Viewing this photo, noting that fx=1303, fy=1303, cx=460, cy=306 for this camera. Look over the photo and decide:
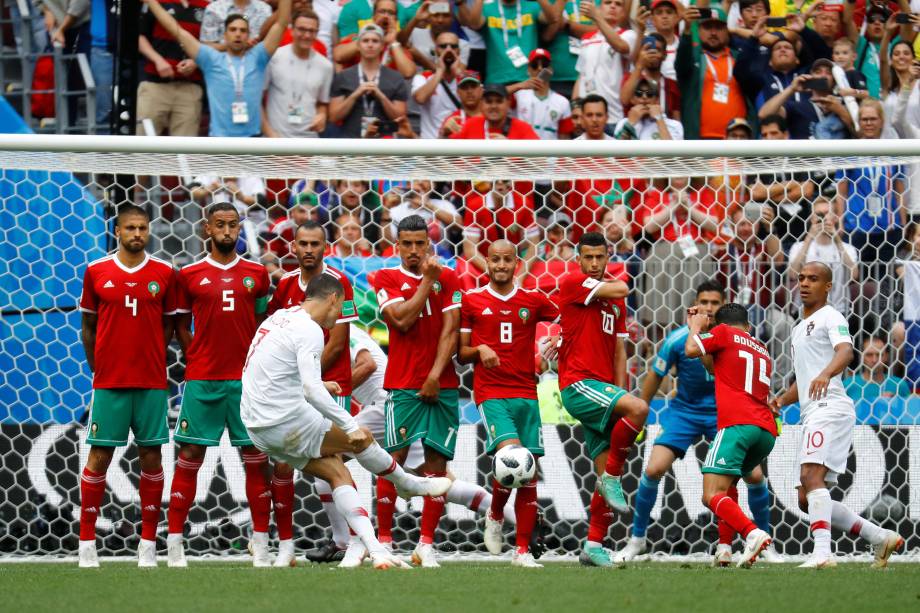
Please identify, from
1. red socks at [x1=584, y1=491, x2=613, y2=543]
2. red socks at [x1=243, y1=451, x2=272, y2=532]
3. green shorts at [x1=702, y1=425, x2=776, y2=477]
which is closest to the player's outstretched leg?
green shorts at [x1=702, y1=425, x2=776, y2=477]

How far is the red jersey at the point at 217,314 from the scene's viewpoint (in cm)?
834

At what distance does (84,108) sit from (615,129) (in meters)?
5.02

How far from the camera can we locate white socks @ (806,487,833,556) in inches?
320

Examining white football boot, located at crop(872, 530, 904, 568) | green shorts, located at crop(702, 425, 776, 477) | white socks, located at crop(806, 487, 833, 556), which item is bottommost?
white football boot, located at crop(872, 530, 904, 568)

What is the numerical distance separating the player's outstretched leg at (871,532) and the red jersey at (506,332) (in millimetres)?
2093

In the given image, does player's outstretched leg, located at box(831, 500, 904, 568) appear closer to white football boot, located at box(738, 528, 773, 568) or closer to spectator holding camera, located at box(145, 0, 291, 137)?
white football boot, located at box(738, 528, 773, 568)

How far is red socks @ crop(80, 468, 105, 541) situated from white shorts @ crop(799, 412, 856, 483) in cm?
447

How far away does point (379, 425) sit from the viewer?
9.37m

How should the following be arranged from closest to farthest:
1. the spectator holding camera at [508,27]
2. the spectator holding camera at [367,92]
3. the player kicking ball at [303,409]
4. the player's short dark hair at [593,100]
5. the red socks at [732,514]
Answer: the player kicking ball at [303,409] < the red socks at [732,514] < the player's short dark hair at [593,100] < the spectator holding camera at [367,92] < the spectator holding camera at [508,27]

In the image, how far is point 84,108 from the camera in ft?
39.9

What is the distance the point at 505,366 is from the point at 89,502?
9.10 ft

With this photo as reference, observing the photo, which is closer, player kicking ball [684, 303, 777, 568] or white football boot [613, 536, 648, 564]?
player kicking ball [684, 303, 777, 568]

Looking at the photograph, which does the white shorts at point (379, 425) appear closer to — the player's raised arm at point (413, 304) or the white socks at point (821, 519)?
the player's raised arm at point (413, 304)

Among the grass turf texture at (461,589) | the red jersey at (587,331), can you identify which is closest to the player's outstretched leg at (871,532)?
the grass turf texture at (461,589)
